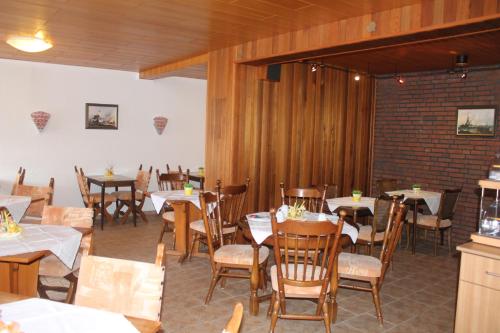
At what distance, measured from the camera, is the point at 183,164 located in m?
9.05

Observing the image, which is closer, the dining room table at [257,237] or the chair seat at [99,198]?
the dining room table at [257,237]

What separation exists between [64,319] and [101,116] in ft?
22.0

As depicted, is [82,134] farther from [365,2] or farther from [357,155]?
[365,2]

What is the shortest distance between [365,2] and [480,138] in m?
3.73

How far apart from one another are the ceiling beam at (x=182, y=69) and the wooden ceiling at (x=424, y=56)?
5.27ft

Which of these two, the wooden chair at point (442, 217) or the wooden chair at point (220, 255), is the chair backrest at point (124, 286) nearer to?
the wooden chair at point (220, 255)

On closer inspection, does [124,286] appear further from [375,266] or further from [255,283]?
[375,266]

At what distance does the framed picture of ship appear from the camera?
632 cm

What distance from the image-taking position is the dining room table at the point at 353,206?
542cm

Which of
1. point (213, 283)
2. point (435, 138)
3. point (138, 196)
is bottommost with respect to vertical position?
point (213, 283)

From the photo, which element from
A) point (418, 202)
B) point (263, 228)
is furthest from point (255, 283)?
point (418, 202)

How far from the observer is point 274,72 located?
19.4 feet

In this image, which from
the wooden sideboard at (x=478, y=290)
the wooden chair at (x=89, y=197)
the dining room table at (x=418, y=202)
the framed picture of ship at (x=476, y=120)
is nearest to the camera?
the wooden sideboard at (x=478, y=290)

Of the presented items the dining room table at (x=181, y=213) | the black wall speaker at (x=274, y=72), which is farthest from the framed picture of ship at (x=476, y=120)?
the dining room table at (x=181, y=213)
